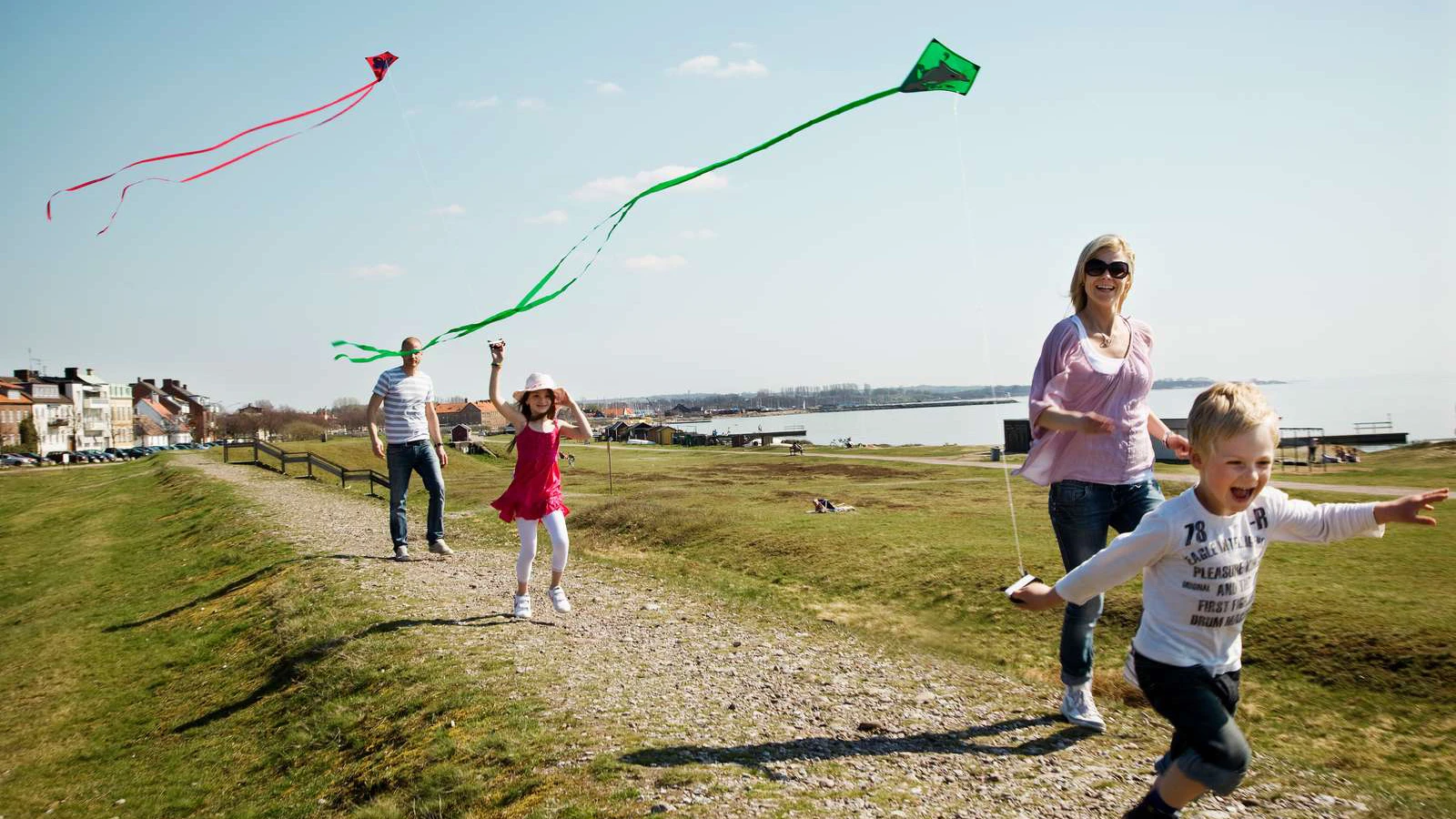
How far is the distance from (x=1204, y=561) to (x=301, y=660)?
7275 mm

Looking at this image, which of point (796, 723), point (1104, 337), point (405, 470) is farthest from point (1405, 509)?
point (405, 470)

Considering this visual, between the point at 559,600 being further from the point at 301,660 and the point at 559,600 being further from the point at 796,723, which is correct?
the point at 796,723

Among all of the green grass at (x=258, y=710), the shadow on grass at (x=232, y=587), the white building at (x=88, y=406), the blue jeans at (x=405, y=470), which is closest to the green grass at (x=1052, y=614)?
the blue jeans at (x=405, y=470)

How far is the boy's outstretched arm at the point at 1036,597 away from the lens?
131 inches

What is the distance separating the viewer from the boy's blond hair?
3029 mm

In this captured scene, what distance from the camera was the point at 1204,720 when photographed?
316 cm

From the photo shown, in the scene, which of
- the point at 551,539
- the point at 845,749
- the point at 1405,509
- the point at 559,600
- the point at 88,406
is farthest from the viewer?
the point at 88,406

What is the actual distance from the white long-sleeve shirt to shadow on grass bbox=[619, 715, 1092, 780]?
1.71 meters

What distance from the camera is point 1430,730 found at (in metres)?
5.51

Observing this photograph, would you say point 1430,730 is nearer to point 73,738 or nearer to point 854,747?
point 854,747

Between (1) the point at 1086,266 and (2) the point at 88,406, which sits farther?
(2) the point at 88,406

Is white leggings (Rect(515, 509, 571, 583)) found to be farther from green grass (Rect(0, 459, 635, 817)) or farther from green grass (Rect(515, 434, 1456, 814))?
green grass (Rect(515, 434, 1456, 814))

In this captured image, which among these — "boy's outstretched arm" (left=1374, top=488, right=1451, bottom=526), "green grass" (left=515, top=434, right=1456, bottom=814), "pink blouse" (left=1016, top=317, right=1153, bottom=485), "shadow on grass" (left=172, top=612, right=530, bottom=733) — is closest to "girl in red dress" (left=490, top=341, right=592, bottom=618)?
"shadow on grass" (left=172, top=612, right=530, bottom=733)

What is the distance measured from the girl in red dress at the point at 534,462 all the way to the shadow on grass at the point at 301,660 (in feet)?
1.96
